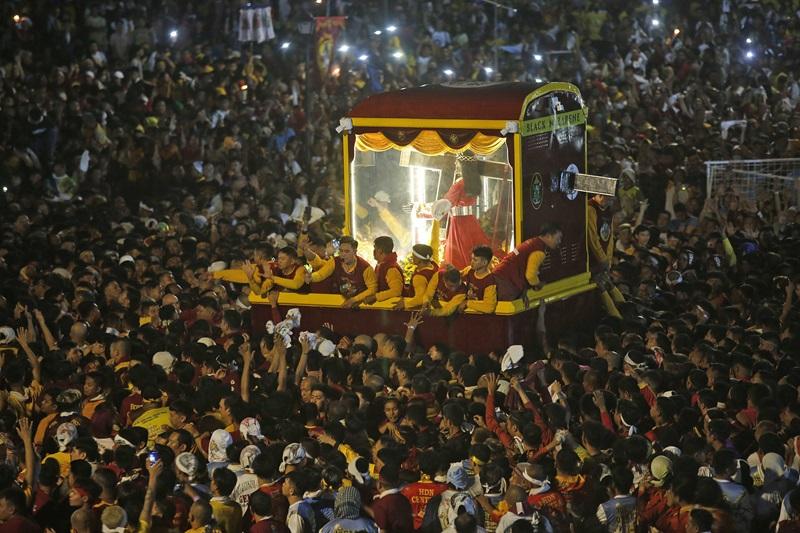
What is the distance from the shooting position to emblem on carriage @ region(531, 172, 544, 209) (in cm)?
1584

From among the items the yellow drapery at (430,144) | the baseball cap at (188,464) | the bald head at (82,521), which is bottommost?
the bald head at (82,521)

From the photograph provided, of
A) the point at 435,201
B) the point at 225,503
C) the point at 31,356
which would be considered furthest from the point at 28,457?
the point at 435,201

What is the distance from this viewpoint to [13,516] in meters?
9.73

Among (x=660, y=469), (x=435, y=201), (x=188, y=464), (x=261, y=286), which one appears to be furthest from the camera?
(x=435, y=201)

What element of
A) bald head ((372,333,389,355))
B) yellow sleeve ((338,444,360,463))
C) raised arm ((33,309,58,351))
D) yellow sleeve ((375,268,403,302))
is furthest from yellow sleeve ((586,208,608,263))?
yellow sleeve ((338,444,360,463))

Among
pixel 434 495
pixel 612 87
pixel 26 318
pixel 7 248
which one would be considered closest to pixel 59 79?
pixel 7 248

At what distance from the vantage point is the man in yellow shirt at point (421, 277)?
1499 centimetres

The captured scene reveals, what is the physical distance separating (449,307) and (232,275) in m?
2.79

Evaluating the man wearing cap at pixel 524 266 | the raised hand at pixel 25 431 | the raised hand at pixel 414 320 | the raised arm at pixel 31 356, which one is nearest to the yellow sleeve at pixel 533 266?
the man wearing cap at pixel 524 266

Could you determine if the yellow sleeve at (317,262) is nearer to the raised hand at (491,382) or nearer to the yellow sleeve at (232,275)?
the yellow sleeve at (232,275)

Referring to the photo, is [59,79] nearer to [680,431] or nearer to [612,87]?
[612,87]

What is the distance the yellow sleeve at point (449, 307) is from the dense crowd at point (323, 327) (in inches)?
11.0

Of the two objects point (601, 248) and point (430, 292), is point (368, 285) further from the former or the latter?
point (601, 248)

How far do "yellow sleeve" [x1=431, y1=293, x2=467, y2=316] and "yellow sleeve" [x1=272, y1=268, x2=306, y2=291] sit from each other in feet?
4.71
